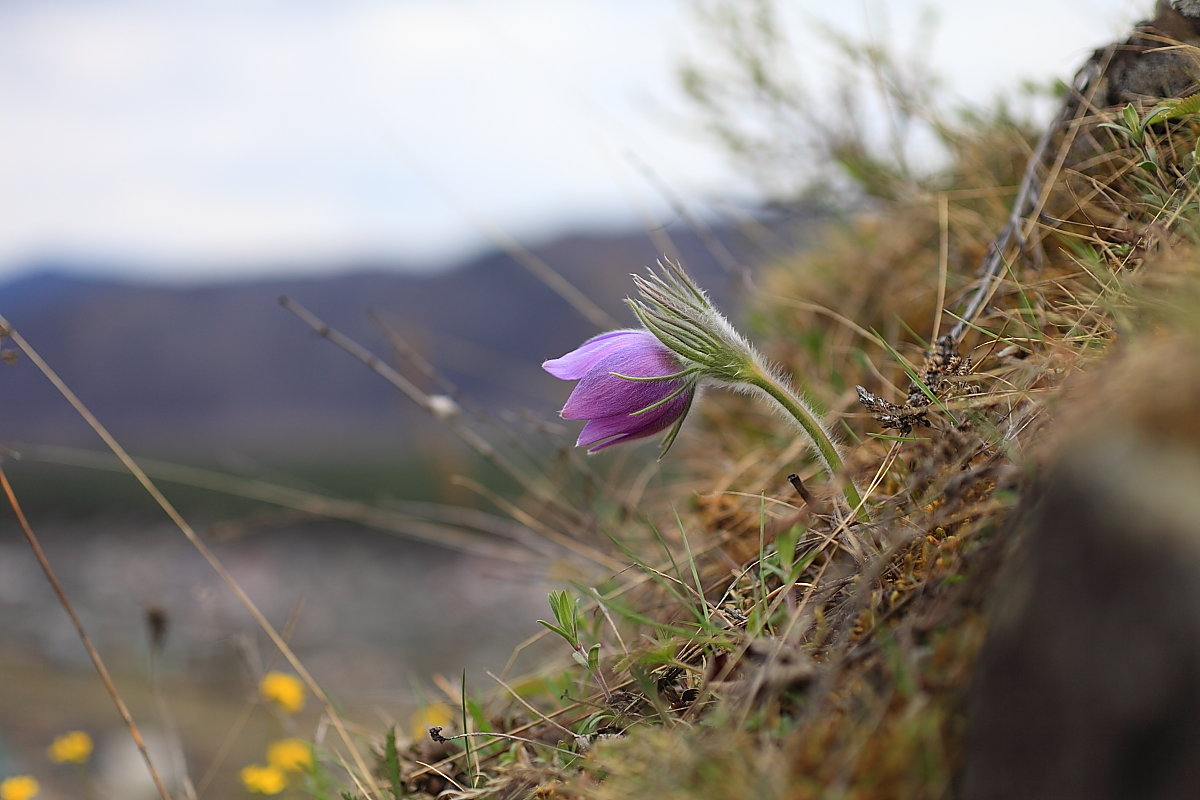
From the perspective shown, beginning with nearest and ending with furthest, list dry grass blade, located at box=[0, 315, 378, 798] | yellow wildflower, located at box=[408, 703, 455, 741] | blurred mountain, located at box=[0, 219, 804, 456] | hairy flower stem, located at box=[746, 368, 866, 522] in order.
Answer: hairy flower stem, located at box=[746, 368, 866, 522], dry grass blade, located at box=[0, 315, 378, 798], yellow wildflower, located at box=[408, 703, 455, 741], blurred mountain, located at box=[0, 219, 804, 456]

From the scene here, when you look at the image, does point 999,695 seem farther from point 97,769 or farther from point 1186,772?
point 97,769

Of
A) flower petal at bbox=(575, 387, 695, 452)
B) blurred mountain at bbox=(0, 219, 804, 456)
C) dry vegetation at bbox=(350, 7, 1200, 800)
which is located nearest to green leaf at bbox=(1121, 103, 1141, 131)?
dry vegetation at bbox=(350, 7, 1200, 800)

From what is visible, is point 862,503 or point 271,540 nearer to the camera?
point 862,503

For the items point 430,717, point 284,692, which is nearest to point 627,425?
point 430,717

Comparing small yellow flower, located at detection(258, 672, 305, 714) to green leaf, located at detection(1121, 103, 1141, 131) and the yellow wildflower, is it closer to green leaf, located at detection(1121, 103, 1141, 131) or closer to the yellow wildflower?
the yellow wildflower

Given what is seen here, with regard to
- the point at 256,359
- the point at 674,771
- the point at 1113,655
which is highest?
the point at 1113,655

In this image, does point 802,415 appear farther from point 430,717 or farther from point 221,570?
point 221,570

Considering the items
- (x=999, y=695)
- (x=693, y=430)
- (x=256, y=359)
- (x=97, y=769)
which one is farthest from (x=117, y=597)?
(x=256, y=359)
